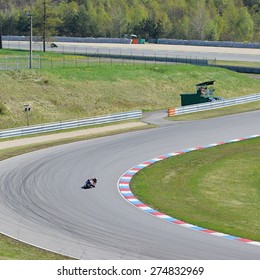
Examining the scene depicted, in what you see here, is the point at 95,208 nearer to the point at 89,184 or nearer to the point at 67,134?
the point at 89,184

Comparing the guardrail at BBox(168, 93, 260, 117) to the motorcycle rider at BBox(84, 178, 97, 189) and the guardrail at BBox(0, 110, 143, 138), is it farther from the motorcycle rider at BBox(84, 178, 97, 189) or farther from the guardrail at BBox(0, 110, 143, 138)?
the motorcycle rider at BBox(84, 178, 97, 189)

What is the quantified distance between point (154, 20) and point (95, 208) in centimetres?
14275

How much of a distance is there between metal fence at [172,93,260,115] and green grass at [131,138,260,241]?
1394 centimetres

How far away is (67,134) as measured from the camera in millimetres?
50594

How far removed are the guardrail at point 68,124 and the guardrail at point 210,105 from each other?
9.79 ft

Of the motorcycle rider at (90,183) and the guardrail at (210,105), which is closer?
the motorcycle rider at (90,183)

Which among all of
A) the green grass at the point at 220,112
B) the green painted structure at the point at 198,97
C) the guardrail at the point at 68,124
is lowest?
the green grass at the point at 220,112

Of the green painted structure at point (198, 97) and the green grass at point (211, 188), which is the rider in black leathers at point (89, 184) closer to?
the green grass at point (211, 188)

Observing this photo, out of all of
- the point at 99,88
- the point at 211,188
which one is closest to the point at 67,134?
the point at 99,88

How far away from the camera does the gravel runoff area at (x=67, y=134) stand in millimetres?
46938

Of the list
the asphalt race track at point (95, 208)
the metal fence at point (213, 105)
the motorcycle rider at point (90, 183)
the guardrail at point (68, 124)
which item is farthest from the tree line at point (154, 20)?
the motorcycle rider at point (90, 183)

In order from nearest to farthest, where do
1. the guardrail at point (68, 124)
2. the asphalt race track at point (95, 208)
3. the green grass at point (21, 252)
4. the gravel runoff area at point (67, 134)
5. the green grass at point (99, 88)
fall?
1. the green grass at point (21, 252)
2. the asphalt race track at point (95, 208)
3. the gravel runoff area at point (67, 134)
4. the guardrail at point (68, 124)
5. the green grass at point (99, 88)

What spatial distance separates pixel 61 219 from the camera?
2956 cm
